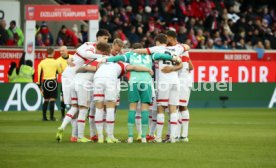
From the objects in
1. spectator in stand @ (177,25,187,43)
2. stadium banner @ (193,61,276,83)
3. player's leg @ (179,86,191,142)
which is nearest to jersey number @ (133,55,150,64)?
player's leg @ (179,86,191,142)

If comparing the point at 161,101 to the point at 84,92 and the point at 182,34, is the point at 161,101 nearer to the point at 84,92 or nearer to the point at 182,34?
the point at 84,92

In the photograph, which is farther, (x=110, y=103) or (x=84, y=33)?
(x=84, y=33)

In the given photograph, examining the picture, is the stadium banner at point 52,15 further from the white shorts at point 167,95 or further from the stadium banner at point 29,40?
the white shorts at point 167,95

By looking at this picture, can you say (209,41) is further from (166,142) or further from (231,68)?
(166,142)

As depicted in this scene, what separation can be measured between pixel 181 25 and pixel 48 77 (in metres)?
13.2

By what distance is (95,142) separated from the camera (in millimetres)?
18203

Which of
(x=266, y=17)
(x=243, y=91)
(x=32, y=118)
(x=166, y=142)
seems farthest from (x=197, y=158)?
(x=266, y=17)

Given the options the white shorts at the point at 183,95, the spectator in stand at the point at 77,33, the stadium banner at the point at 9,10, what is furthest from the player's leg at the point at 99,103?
the spectator in stand at the point at 77,33

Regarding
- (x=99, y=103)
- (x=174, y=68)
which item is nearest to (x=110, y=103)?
(x=99, y=103)

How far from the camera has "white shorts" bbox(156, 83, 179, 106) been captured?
A: 18062 mm

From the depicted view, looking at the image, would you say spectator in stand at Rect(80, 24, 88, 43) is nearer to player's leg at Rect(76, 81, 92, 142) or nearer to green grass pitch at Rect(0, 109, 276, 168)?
green grass pitch at Rect(0, 109, 276, 168)

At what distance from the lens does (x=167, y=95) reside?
1805cm

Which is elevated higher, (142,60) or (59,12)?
(59,12)

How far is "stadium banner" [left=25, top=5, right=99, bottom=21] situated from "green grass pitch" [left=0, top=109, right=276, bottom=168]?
7.87 metres
